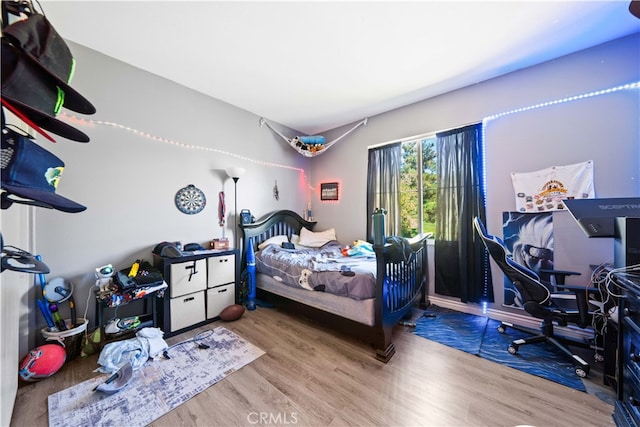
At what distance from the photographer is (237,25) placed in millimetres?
1820

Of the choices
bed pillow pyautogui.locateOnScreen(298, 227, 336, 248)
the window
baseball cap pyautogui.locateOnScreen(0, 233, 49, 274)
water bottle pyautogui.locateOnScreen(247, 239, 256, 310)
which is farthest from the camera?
bed pillow pyautogui.locateOnScreen(298, 227, 336, 248)

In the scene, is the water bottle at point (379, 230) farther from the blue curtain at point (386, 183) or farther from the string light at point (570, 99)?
the string light at point (570, 99)

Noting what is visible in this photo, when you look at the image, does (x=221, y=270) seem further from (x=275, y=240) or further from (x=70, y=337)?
(x=70, y=337)

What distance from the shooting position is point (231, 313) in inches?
98.7

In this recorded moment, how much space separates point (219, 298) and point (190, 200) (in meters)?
1.23

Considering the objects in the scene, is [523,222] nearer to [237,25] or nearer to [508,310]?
[508,310]

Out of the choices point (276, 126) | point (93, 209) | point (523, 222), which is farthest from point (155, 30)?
point (523, 222)

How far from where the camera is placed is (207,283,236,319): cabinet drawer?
2.52m

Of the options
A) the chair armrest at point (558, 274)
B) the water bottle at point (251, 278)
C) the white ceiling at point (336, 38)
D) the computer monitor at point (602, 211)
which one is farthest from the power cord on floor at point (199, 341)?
the chair armrest at point (558, 274)

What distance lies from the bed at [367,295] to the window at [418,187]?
0.37 meters

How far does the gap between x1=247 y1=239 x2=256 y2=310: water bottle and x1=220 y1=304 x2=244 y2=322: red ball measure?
0.86 ft

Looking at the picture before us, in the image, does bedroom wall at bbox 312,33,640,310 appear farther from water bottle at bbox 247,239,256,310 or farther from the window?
water bottle at bbox 247,239,256,310

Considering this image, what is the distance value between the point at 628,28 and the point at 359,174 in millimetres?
2789

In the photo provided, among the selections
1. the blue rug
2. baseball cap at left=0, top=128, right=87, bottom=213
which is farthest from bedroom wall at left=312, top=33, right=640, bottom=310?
baseball cap at left=0, top=128, right=87, bottom=213
